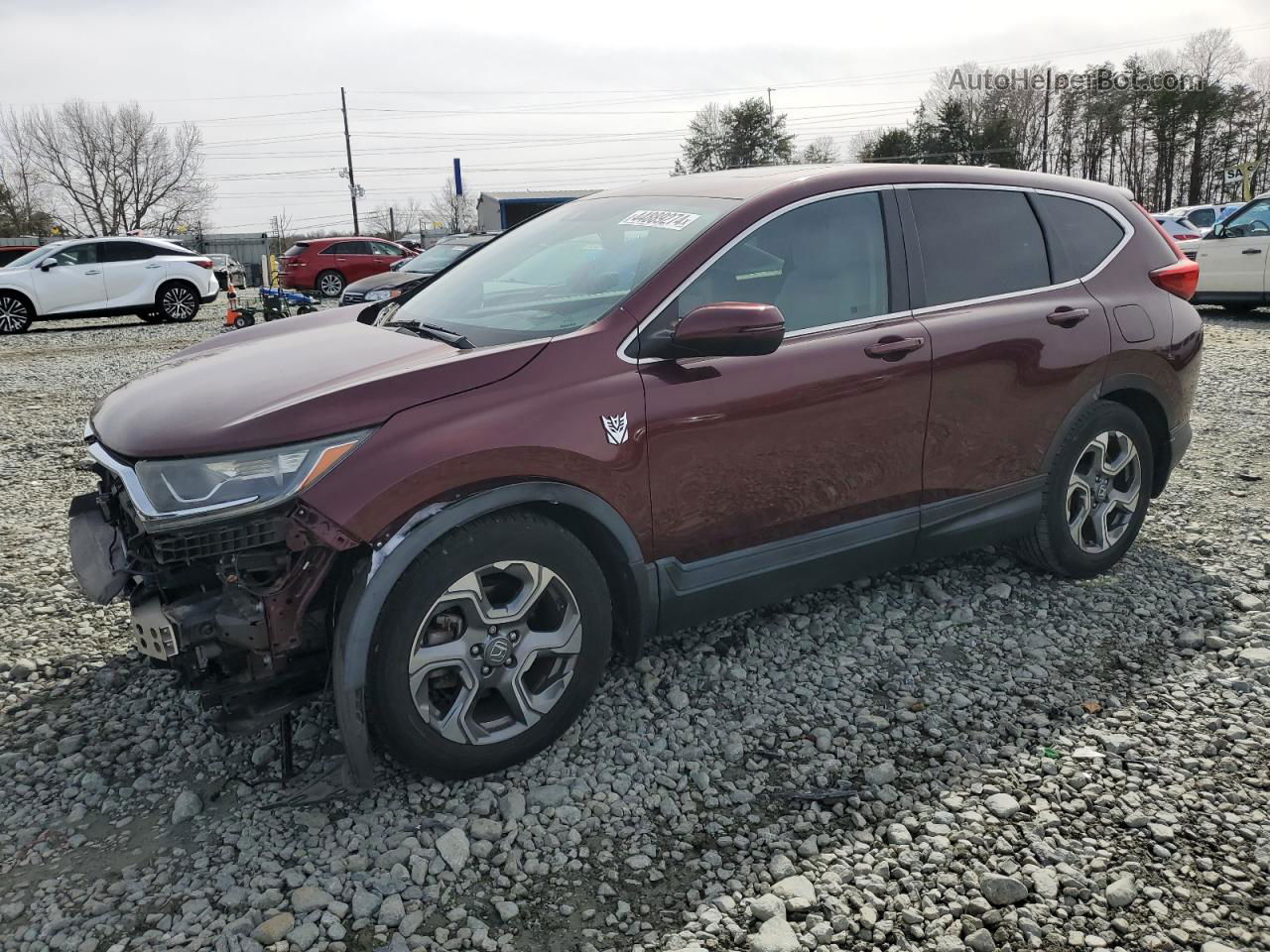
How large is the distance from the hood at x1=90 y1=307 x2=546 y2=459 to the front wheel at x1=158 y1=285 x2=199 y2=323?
1629 centimetres

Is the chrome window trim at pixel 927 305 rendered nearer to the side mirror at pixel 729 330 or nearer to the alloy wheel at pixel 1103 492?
the side mirror at pixel 729 330

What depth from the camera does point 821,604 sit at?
409 cm

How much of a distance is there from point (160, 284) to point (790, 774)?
17909 millimetres

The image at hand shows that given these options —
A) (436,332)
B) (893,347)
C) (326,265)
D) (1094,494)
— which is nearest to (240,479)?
(436,332)

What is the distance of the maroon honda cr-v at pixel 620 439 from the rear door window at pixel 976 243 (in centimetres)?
1

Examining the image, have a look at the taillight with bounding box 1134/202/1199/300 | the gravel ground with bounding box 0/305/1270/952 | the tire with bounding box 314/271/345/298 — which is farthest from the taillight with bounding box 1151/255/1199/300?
the tire with bounding box 314/271/345/298

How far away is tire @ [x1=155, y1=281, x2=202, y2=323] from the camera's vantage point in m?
17.8

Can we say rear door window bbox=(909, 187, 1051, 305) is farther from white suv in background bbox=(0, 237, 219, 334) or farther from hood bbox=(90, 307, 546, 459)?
white suv in background bbox=(0, 237, 219, 334)

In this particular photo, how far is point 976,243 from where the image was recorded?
12.6 ft

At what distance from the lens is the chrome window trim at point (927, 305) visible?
3053mm

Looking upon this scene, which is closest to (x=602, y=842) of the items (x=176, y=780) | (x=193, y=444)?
(x=176, y=780)

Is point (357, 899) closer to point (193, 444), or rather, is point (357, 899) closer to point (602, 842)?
point (602, 842)

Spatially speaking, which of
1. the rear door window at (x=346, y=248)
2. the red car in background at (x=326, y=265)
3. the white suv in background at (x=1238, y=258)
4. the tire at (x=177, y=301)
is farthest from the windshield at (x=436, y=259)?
the white suv in background at (x=1238, y=258)

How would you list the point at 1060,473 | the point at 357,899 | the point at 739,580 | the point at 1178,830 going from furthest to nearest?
the point at 1060,473
the point at 739,580
the point at 1178,830
the point at 357,899
